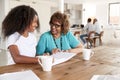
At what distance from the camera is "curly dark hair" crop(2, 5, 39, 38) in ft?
5.06

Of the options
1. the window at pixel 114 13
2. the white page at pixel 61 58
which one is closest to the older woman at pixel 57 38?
the white page at pixel 61 58

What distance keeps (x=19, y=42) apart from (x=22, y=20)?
201 mm

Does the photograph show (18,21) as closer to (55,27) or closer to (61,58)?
(61,58)

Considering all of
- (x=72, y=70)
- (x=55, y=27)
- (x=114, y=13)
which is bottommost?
(x=72, y=70)

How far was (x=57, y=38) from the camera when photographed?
2105mm

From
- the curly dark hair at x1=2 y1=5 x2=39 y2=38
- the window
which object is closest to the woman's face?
the curly dark hair at x1=2 y1=5 x2=39 y2=38

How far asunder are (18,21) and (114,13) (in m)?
8.42

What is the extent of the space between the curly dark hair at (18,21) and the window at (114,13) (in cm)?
824

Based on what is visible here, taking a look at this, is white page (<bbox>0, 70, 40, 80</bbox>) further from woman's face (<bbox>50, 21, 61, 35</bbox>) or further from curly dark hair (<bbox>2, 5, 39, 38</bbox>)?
woman's face (<bbox>50, 21, 61, 35</bbox>)

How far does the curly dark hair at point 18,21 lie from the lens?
1.54 m

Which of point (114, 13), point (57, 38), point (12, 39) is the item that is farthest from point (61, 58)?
point (114, 13)

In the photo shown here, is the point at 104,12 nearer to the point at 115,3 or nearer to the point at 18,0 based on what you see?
Answer: the point at 115,3

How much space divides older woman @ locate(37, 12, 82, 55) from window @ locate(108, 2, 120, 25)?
749 centimetres

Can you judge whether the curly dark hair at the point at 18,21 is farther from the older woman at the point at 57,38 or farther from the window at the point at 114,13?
the window at the point at 114,13
